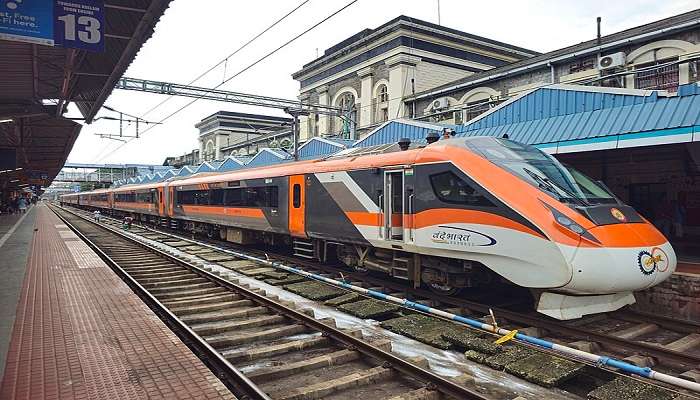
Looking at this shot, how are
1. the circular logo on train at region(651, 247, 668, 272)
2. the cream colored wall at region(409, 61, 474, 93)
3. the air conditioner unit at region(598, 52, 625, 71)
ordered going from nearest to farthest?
the circular logo on train at region(651, 247, 668, 272), the air conditioner unit at region(598, 52, 625, 71), the cream colored wall at region(409, 61, 474, 93)

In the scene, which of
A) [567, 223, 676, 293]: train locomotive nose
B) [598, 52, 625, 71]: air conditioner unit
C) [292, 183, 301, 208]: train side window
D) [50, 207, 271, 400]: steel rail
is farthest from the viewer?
[598, 52, 625, 71]: air conditioner unit

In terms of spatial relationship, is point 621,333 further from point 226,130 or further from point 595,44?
point 226,130

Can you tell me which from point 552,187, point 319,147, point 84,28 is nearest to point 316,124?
point 319,147

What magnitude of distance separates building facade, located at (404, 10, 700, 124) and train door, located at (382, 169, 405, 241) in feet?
24.4

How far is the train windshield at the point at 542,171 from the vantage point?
708cm

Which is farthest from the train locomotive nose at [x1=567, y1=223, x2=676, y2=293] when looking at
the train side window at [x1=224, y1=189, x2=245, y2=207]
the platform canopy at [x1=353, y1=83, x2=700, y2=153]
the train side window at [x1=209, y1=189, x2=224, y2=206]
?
the train side window at [x1=209, y1=189, x2=224, y2=206]

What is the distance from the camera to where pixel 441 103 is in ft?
78.6

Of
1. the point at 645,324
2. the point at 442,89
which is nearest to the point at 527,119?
the point at 645,324

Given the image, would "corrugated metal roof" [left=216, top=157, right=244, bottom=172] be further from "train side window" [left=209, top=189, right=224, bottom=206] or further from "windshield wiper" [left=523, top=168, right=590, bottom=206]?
"windshield wiper" [left=523, top=168, right=590, bottom=206]

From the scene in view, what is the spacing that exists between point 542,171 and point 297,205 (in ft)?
21.1

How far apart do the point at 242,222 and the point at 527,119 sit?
921cm

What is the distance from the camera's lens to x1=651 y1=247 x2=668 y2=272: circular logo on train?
21.4 feet

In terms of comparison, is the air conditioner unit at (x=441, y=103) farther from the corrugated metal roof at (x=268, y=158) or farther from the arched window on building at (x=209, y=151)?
the arched window on building at (x=209, y=151)

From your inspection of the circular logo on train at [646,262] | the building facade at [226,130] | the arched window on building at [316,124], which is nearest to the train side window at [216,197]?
the circular logo on train at [646,262]
